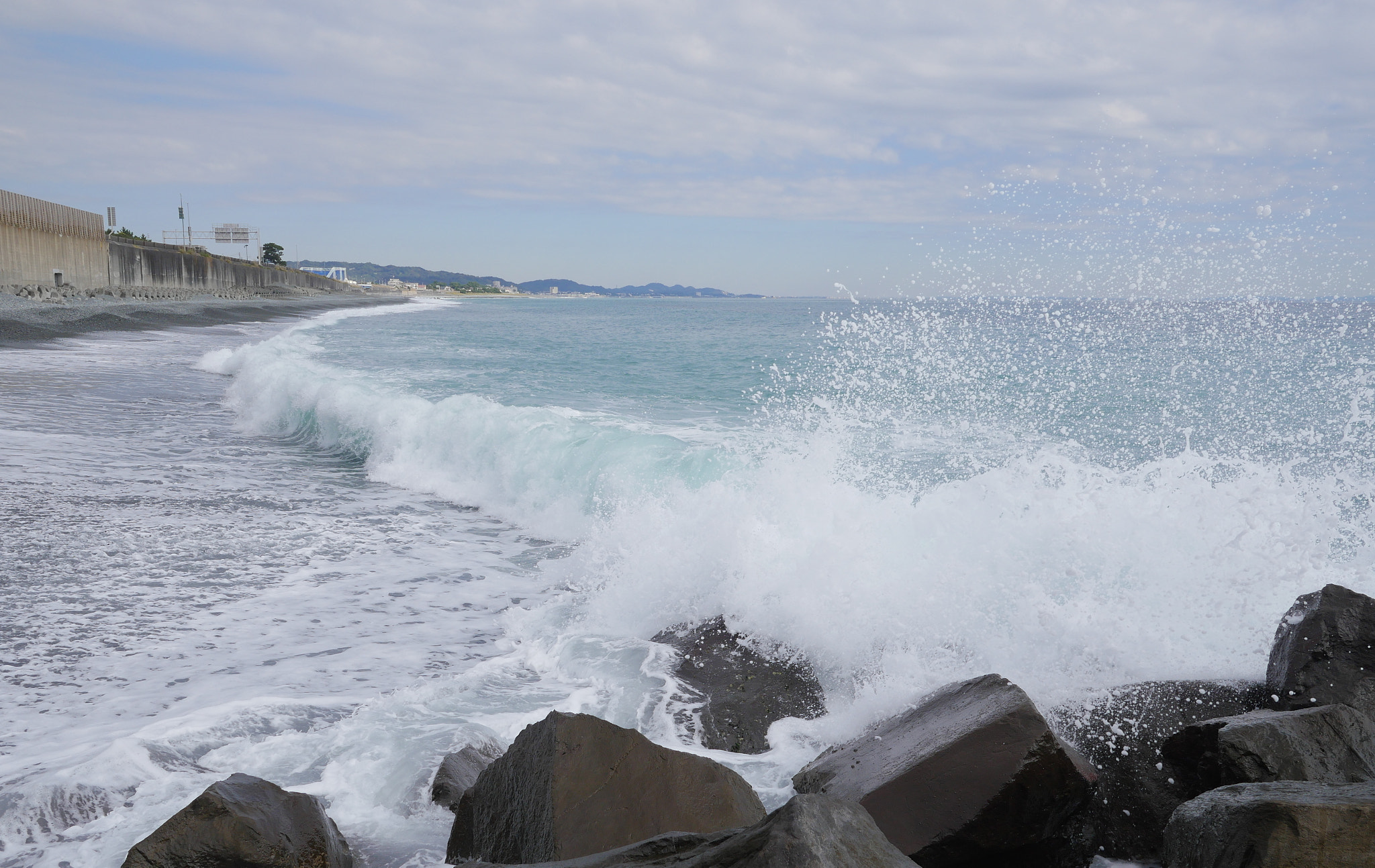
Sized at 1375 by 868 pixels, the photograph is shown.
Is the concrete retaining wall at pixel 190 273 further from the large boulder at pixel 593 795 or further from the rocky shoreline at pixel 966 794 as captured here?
the large boulder at pixel 593 795

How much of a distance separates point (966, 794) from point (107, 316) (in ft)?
118

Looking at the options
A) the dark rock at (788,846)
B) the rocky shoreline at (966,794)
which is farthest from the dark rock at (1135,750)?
the dark rock at (788,846)

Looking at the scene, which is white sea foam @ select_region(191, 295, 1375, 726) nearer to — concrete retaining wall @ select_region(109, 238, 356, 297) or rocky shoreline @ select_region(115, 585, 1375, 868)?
rocky shoreline @ select_region(115, 585, 1375, 868)

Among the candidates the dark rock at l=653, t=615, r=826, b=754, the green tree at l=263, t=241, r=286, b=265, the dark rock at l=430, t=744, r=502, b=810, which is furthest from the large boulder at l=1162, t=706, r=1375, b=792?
the green tree at l=263, t=241, r=286, b=265

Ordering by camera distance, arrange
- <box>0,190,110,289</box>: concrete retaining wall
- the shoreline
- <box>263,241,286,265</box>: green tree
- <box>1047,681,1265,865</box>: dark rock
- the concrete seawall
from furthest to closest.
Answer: <box>263,241,286,265</box>: green tree < the concrete seawall < <box>0,190,110,289</box>: concrete retaining wall < the shoreline < <box>1047,681,1265,865</box>: dark rock

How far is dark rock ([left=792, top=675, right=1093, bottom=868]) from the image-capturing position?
112 inches

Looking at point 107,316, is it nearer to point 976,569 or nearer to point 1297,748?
point 976,569

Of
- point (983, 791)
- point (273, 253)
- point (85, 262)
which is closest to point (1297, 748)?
point (983, 791)

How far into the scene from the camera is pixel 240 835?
267 cm

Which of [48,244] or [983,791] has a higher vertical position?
[48,244]

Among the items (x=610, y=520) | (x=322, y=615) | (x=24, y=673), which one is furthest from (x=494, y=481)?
(x=24, y=673)

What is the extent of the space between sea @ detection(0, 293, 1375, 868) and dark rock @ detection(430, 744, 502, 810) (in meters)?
0.08

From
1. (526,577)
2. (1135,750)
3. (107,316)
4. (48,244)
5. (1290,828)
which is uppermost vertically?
(48,244)

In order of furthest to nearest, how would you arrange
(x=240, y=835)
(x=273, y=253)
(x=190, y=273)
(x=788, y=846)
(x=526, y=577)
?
(x=273, y=253), (x=190, y=273), (x=526, y=577), (x=240, y=835), (x=788, y=846)
